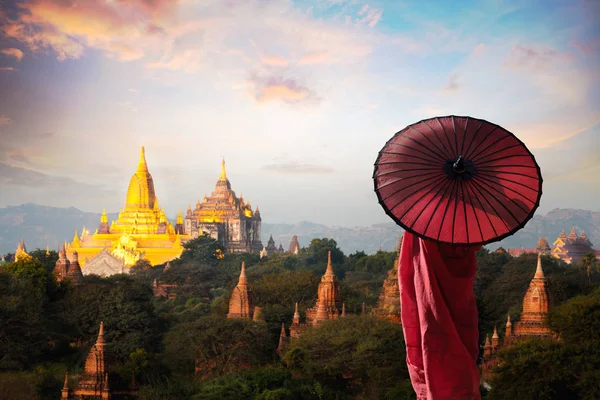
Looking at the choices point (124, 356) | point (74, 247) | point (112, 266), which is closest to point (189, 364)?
point (124, 356)

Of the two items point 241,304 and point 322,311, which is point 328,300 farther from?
point 241,304

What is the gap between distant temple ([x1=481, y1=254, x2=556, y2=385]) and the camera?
32406 millimetres

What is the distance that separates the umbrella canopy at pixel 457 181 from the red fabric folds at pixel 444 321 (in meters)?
0.22

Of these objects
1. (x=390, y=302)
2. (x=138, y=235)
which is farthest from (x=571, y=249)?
(x=390, y=302)

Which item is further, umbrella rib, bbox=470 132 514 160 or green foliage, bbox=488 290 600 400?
green foliage, bbox=488 290 600 400

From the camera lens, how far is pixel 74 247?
92188 millimetres

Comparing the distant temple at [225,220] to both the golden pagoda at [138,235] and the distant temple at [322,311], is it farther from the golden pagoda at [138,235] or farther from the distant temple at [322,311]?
the distant temple at [322,311]

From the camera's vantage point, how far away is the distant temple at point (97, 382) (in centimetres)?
2712

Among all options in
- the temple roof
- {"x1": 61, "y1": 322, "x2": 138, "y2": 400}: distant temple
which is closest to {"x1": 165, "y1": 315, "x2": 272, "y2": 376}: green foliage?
{"x1": 61, "y1": 322, "x2": 138, "y2": 400}: distant temple

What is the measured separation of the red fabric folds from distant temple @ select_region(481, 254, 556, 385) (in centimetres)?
2655

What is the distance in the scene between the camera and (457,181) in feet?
18.4

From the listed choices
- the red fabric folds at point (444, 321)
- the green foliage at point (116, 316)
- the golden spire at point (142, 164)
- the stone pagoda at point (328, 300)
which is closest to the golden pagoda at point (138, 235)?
the golden spire at point (142, 164)

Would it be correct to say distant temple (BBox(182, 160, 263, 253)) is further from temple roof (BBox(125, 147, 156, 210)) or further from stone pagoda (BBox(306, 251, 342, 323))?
stone pagoda (BBox(306, 251, 342, 323))

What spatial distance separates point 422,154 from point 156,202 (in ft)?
308
